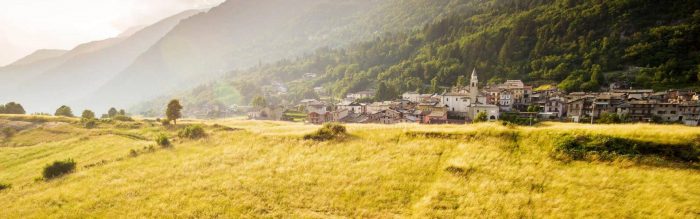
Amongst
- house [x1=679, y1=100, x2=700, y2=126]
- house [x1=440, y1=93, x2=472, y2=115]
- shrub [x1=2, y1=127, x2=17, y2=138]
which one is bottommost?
shrub [x1=2, y1=127, x2=17, y2=138]

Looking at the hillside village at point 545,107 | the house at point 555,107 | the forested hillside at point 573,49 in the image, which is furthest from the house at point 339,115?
the house at point 555,107

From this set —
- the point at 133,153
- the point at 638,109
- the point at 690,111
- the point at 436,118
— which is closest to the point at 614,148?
the point at 133,153

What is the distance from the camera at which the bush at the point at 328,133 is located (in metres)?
28.6

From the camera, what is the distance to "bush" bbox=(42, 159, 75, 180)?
27.7 m

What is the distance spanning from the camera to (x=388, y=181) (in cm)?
1870

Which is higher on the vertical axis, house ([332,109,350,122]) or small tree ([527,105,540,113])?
small tree ([527,105,540,113])

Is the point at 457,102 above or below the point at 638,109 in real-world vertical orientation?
above

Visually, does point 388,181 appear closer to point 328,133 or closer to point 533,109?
point 328,133

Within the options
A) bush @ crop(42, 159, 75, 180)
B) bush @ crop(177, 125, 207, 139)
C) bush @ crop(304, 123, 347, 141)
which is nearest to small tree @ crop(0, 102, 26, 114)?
bush @ crop(177, 125, 207, 139)

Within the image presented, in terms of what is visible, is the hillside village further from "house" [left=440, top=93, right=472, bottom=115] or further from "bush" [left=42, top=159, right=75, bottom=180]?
"bush" [left=42, top=159, right=75, bottom=180]

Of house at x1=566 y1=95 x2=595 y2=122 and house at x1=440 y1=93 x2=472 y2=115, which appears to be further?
house at x1=440 y1=93 x2=472 y2=115

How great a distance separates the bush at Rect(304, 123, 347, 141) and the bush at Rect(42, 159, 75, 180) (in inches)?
869

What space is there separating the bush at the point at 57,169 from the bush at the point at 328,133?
72.4 feet

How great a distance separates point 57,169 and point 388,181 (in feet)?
99.2
